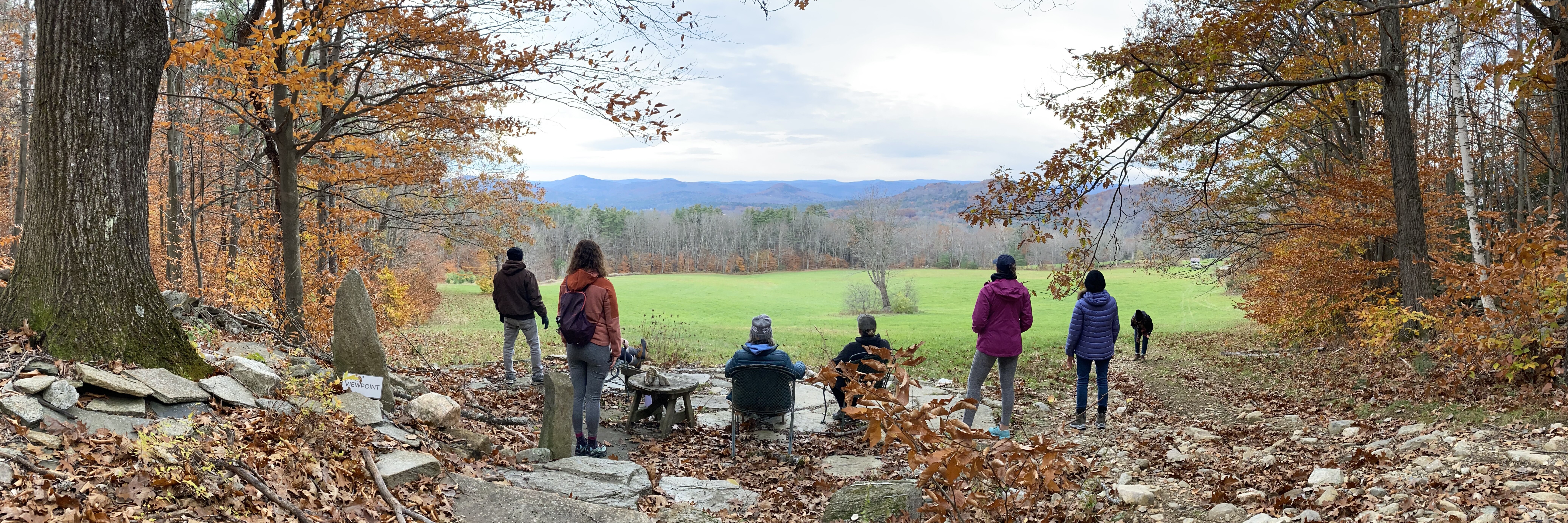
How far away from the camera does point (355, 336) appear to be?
611 centimetres

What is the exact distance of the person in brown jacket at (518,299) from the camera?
28.1 ft

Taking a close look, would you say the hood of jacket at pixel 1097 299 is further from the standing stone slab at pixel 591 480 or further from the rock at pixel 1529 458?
the standing stone slab at pixel 591 480

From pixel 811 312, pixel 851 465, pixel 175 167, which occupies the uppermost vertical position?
pixel 175 167

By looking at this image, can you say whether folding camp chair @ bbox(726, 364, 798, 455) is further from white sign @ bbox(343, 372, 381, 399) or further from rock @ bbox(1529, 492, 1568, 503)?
rock @ bbox(1529, 492, 1568, 503)

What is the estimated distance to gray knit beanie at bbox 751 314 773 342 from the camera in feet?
22.0

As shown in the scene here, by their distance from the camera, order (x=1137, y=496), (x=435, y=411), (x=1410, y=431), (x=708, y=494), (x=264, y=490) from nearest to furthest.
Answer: (x=264, y=490)
(x=1137, y=496)
(x=708, y=494)
(x=435, y=411)
(x=1410, y=431)

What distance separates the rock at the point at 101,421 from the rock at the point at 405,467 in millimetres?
1085

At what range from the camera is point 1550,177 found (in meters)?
11.5

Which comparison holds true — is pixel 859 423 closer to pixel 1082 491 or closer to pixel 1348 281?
pixel 1082 491

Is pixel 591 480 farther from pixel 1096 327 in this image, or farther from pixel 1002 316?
pixel 1096 327

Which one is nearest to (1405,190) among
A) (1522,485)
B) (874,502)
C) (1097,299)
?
(1097,299)

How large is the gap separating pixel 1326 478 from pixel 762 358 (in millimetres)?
4071

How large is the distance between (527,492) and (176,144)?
37.3 ft

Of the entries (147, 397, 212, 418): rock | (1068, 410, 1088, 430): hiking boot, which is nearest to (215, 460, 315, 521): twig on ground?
(147, 397, 212, 418): rock
